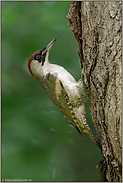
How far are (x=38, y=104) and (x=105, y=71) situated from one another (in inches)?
91.6

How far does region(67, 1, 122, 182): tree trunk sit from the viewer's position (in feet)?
5.72

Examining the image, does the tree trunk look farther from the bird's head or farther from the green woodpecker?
the bird's head

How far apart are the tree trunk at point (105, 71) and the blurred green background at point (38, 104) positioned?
1.68 meters

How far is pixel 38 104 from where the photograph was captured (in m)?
3.96

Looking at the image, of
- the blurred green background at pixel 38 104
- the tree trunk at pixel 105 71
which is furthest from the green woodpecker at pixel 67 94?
the blurred green background at pixel 38 104

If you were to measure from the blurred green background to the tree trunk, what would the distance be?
168 centimetres

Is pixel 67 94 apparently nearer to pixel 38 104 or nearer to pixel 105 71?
pixel 105 71

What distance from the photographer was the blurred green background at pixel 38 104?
3.72 m

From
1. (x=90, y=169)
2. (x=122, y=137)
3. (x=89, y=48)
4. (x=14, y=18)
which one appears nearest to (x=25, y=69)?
(x=14, y=18)

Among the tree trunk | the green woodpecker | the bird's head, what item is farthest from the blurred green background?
the tree trunk

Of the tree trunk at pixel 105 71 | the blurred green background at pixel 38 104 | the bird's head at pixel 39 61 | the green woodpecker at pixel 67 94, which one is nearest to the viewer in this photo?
the tree trunk at pixel 105 71

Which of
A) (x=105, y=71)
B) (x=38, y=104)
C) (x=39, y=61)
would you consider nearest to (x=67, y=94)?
(x=39, y=61)

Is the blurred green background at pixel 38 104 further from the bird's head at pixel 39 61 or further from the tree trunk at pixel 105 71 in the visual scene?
the tree trunk at pixel 105 71

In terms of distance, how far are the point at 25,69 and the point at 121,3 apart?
2.57m
